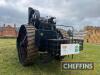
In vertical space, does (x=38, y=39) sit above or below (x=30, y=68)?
above

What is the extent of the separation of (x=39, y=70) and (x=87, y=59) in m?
3.62

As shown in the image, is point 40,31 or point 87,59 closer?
point 40,31

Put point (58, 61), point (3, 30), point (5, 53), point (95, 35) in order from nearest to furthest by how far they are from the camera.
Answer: point (58, 61) → point (5, 53) → point (95, 35) → point (3, 30)

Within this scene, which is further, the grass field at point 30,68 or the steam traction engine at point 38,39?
the grass field at point 30,68

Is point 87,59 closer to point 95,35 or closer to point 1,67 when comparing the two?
point 1,67

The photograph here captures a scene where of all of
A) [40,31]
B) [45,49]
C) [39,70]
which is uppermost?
[40,31]

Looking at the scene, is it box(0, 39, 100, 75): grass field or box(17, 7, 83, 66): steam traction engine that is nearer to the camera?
box(17, 7, 83, 66): steam traction engine

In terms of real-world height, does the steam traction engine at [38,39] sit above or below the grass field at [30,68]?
above

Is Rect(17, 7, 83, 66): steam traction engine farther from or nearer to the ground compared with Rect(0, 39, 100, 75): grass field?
farther from the ground

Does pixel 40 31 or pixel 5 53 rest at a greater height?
pixel 40 31

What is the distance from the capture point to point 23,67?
1228 centimetres

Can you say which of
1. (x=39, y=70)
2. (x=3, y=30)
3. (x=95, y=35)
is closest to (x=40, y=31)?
(x=39, y=70)

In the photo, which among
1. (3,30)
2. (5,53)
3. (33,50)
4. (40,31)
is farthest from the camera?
(3,30)

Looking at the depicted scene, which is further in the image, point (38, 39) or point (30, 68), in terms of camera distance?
point (30, 68)
